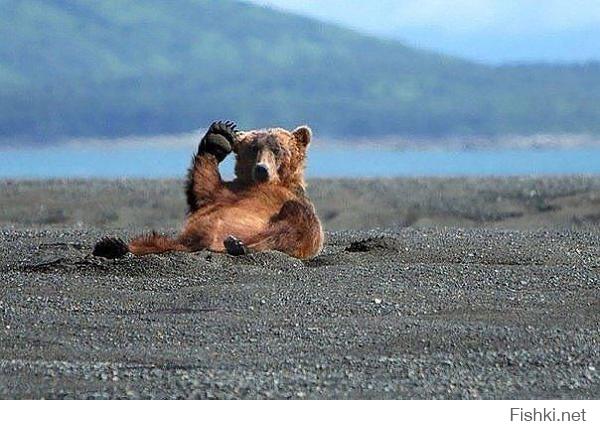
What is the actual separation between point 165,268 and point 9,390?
226 cm

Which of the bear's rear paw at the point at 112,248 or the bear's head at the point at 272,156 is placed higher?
the bear's head at the point at 272,156

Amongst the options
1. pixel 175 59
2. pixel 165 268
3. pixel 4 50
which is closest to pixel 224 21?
pixel 175 59

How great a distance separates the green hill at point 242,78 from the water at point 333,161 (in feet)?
22.6

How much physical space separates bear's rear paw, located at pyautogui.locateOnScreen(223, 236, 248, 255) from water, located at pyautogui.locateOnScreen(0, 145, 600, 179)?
781 inches

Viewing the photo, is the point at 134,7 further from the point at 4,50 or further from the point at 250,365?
the point at 250,365

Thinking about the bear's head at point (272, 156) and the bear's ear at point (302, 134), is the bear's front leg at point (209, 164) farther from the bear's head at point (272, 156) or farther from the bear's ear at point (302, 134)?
the bear's ear at point (302, 134)

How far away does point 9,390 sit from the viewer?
4973 mm

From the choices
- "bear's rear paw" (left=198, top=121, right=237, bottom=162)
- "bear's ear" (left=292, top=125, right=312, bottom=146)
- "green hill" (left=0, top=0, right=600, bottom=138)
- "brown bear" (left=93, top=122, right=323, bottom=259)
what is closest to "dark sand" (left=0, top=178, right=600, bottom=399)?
"brown bear" (left=93, top=122, right=323, bottom=259)

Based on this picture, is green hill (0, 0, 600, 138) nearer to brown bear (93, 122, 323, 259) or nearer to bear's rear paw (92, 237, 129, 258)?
brown bear (93, 122, 323, 259)

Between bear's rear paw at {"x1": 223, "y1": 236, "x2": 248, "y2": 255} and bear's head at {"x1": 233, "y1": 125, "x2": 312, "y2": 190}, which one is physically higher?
bear's head at {"x1": 233, "y1": 125, "x2": 312, "y2": 190}

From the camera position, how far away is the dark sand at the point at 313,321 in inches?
203

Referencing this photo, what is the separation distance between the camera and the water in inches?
1200

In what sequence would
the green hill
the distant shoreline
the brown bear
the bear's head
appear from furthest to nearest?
the green hill
the distant shoreline
the bear's head
the brown bear

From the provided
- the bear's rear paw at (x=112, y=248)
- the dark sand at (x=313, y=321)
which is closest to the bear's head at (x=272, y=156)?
the dark sand at (x=313, y=321)
